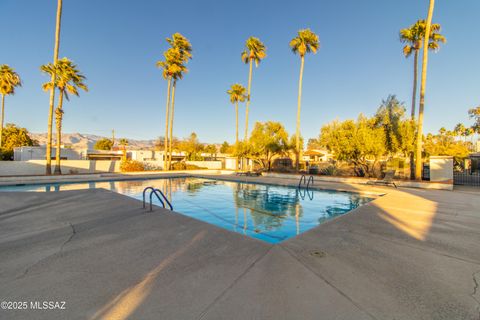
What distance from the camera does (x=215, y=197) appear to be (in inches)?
463

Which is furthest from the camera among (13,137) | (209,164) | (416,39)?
(209,164)

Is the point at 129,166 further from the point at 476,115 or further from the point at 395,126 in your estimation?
the point at 476,115

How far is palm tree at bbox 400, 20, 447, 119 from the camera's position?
16362 millimetres

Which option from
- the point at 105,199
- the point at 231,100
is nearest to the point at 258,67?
the point at 231,100

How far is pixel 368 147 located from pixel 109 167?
26.2m

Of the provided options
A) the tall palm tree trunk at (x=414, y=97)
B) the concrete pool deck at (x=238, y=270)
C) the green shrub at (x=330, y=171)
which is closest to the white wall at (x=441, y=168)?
the tall palm tree trunk at (x=414, y=97)

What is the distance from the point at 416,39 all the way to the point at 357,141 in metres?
10.4

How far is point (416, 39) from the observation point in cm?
1698

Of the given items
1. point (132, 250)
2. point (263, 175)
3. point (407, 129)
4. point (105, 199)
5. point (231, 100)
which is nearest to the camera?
point (132, 250)

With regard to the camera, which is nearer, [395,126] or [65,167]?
[395,126]

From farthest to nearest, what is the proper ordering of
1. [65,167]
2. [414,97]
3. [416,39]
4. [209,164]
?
1. [209,164]
2. [65,167]
3. [416,39]
4. [414,97]

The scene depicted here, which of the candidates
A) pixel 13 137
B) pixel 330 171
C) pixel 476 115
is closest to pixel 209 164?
pixel 330 171

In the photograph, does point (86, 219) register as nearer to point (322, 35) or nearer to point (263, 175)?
point (263, 175)

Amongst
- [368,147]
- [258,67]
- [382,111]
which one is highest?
[258,67]
